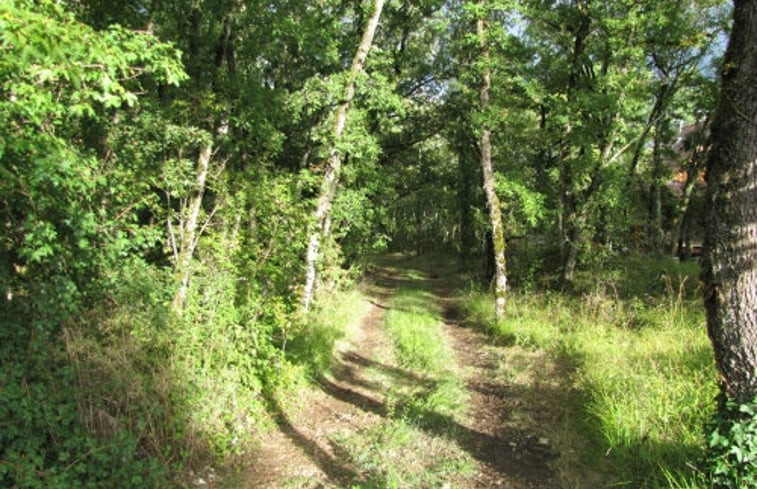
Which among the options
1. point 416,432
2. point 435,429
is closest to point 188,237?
point 416,432

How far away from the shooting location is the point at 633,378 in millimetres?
Answer: 5695

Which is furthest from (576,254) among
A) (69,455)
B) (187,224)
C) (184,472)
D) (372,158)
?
(69,455)

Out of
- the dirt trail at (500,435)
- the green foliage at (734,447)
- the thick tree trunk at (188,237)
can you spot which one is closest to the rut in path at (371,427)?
the dirt trail at (500,435)

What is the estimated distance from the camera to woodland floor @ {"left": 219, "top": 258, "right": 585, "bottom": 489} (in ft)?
16.4

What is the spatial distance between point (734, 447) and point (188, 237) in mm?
7256

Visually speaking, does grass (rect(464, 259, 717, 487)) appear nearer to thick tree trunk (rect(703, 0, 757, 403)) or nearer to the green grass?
thick tree trunk (rect(703, 0, 757, 403))

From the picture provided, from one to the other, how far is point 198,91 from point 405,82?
10.2m

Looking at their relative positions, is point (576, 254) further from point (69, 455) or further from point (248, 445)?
point (69, 455)

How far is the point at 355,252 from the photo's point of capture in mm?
15773

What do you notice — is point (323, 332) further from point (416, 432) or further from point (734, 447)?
point (734, 447)

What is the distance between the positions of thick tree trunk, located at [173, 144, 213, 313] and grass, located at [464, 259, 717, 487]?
527 cm

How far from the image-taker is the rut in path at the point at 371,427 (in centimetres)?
499

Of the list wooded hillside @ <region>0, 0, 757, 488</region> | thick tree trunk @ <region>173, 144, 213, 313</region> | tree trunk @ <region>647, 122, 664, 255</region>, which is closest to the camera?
wooded hillside @ <region>0, 0, 757, 488</region>

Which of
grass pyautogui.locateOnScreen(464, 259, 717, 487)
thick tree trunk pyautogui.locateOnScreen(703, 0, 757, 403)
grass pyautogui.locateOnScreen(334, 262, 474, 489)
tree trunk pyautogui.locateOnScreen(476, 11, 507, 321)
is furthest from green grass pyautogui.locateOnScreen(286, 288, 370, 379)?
thick tree trunk pyautogui.locateOnScreen(703, 0, 757, 403)
